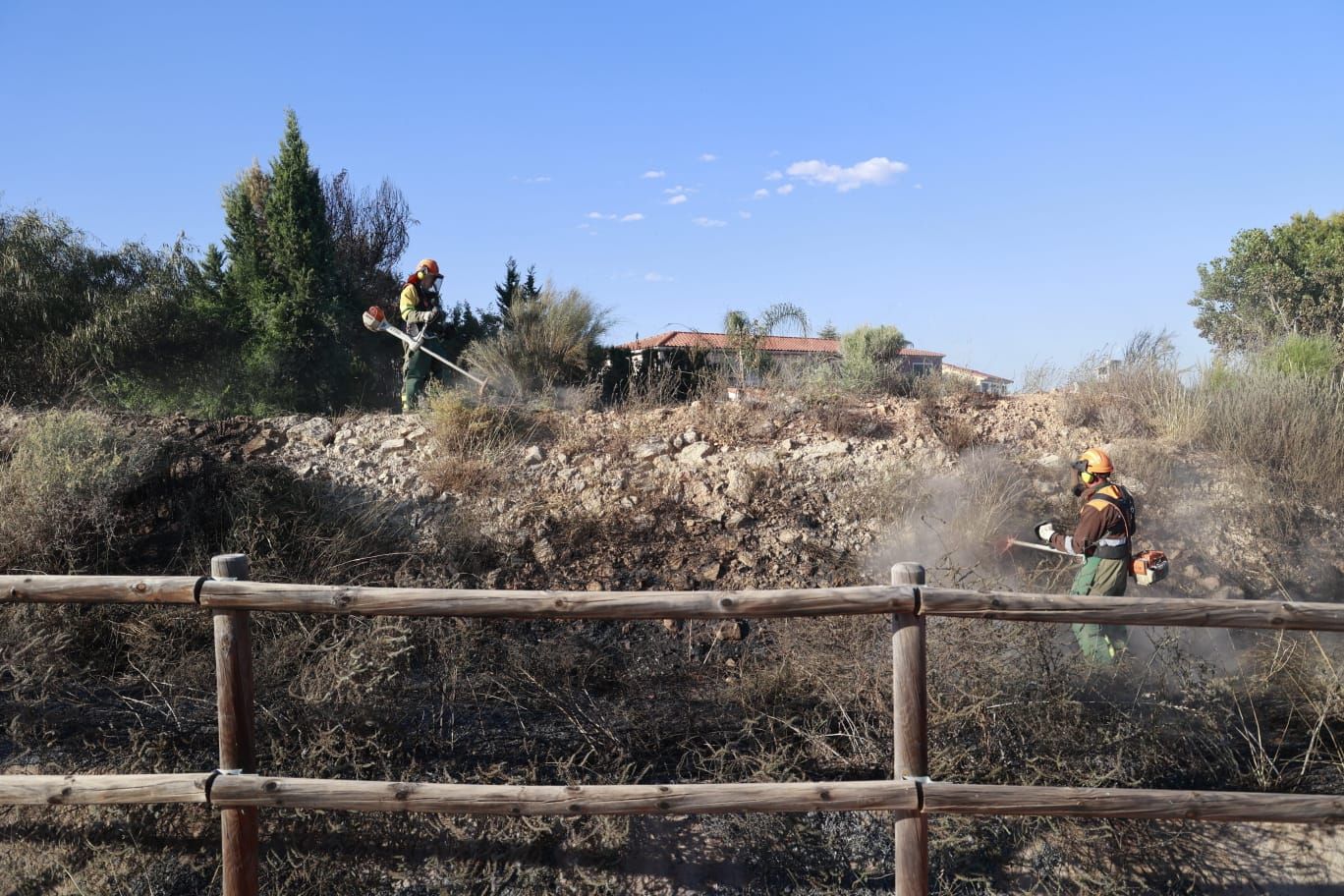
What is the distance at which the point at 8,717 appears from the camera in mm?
4727

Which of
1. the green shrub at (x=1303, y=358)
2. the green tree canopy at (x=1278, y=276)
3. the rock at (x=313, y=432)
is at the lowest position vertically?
the rock at (x=313, y=432)

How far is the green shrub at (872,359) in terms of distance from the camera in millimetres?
10852

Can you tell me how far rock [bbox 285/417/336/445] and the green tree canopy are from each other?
60.6 feet

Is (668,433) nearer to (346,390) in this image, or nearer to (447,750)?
(447,750)

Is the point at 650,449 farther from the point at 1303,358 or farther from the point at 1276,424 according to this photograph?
the point at 1303,358

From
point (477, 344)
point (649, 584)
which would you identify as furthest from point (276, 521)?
point (477, 344)

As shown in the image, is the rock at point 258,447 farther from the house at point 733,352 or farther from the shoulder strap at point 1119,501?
the shoulder strap at point 1119,501

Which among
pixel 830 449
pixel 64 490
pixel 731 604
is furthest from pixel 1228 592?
pixel 64 490

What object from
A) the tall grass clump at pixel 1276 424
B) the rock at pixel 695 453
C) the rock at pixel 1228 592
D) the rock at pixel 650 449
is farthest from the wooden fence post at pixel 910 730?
the tall grass clump at pixel 1276 424

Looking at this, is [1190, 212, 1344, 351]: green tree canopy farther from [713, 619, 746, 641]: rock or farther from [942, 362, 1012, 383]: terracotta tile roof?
[713, 619, 746, 641]: rock

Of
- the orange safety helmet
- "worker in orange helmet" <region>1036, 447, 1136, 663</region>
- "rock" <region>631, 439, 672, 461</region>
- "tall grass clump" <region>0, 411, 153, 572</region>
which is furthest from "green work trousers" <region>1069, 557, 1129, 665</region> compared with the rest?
"tall grass clump" <region>0, 411, 153, 572</region>

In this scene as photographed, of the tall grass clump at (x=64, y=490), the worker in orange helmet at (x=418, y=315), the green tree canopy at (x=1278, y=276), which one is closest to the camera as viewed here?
the tall grass clump at (x=64, y=490)

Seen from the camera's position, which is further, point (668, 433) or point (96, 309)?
point (96, 309)

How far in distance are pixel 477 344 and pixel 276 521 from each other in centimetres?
509
